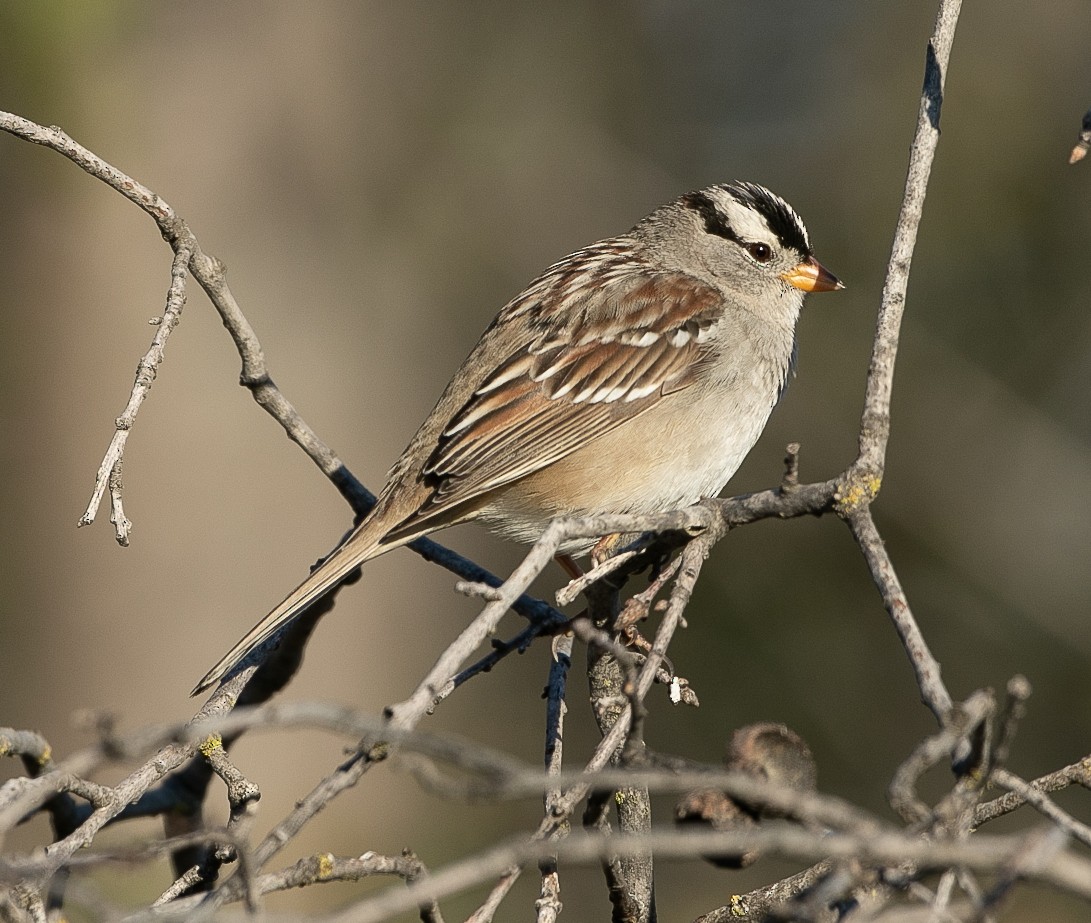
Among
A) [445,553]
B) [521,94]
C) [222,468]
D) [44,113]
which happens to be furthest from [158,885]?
[521,94]

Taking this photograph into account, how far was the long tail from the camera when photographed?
9.93 ft

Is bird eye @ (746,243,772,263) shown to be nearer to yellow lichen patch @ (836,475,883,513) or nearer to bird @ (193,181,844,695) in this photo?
bird @ (193,181,844,695)

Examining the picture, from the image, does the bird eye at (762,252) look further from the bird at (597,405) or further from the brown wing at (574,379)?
the brown wing at (574,379)

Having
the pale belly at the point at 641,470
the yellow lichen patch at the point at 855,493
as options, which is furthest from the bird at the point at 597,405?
the yellow lichen patch at the point at 855,493

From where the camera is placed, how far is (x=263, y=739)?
745 cm

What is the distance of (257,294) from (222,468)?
1.05 metres

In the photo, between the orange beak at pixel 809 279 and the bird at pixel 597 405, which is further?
the orange beak at pixel 809 279

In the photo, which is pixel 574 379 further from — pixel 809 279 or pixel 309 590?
pixel 309 590

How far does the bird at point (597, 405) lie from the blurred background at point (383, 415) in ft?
10.0

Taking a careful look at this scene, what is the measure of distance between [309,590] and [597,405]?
111cm

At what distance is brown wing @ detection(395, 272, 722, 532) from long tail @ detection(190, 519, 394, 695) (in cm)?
31

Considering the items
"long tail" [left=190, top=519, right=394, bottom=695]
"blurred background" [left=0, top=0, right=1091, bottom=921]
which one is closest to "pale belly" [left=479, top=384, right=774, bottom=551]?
"long tail" [left=190, top=519, right=394, bottom=695]

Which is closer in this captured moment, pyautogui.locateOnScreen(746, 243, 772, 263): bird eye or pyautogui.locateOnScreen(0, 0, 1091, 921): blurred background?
pyautogui.locateOnScreen(746, 243, 772, 263): bird eye

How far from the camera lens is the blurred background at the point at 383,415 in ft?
22.7
